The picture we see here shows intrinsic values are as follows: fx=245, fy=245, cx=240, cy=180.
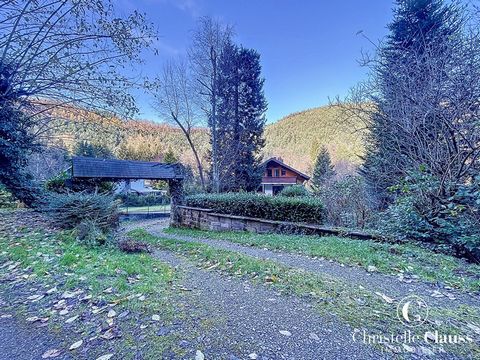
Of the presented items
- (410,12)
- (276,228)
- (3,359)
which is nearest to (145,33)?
(3,359)

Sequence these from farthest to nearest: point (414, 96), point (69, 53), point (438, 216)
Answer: point (414, 96), point (438, 216), point (69, 53)

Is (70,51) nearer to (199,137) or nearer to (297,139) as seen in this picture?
(199,137)

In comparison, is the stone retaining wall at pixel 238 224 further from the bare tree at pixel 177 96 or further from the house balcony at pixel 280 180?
the house balcony at pixel 280 180

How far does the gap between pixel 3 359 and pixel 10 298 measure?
1089mm

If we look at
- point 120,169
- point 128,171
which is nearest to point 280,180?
point 128,171

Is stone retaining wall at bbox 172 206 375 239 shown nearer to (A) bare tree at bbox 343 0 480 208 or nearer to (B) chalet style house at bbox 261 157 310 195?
(A) bare tree at bbox 343 0 480 208

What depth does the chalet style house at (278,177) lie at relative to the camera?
2670 centimetres

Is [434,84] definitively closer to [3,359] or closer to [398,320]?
[398,320]

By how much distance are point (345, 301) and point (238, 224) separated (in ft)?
18.9

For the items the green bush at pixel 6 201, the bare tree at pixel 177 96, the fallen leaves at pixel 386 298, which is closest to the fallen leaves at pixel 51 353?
the fallen leaves at pixel 386 298

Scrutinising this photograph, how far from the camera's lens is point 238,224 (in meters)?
8.05

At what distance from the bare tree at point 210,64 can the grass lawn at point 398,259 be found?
37.6 feet

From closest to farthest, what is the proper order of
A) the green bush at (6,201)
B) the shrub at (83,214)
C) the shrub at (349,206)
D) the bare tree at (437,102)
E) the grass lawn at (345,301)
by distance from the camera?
the grass lawn at (345,301) → the bare tree at (437,102) → the shrub at (83,214) → the shrub at (349,206) → the green bush at (6,201)

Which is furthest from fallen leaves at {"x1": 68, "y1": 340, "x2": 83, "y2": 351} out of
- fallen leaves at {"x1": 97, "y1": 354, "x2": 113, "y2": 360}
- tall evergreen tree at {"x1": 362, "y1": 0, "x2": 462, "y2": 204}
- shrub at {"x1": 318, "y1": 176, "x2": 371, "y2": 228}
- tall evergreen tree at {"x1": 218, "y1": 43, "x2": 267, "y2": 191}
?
tall evergreen tree at {"x1": 218, "y1": 43, "x2": 267, "y2": 191}
